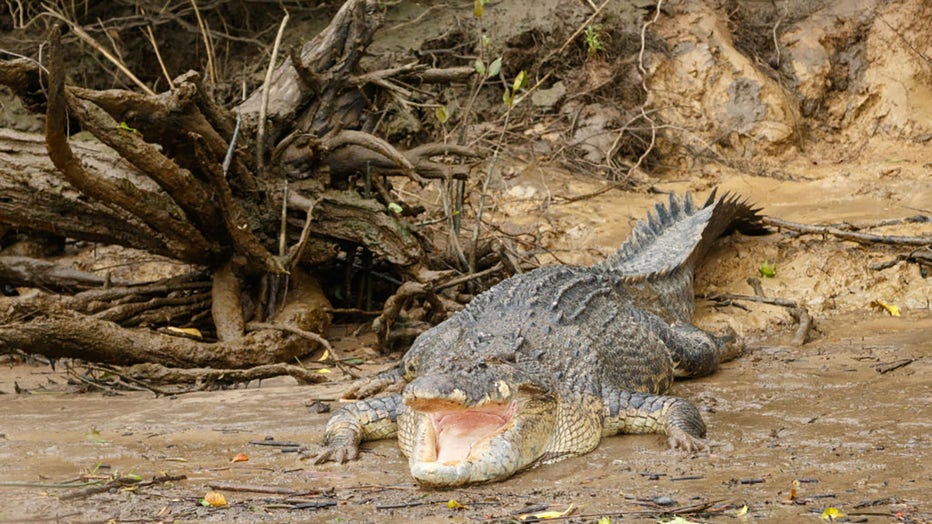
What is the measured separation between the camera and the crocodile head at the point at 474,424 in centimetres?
351

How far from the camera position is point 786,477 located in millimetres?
3453

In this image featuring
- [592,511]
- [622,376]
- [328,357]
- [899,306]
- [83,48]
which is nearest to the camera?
[592,511]

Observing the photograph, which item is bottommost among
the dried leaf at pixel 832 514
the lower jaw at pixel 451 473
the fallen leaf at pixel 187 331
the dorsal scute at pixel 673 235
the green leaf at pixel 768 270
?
the lower jaw at pixel 451 473

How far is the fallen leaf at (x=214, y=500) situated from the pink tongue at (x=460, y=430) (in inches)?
30.9

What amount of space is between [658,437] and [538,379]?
0.64 metres

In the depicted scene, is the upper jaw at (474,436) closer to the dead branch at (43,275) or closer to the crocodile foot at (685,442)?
the crocodile foot at (685,442)

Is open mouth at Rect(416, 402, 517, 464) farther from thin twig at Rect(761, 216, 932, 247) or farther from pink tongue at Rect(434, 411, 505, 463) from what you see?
thin twig at Rect(761, 216, 932, 247)

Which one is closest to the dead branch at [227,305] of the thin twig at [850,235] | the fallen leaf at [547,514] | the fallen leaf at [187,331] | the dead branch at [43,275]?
the fallen leaf at [187,331]

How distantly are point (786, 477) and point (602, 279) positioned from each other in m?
2.31

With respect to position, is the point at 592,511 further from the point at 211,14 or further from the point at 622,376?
the point at 211,14

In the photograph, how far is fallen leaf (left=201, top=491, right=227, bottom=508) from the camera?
336 cm

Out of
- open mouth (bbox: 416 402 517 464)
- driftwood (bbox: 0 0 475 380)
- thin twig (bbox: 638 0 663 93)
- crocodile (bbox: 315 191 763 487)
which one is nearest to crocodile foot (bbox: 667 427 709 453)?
crocodile (bbox: 315 191 763 487)

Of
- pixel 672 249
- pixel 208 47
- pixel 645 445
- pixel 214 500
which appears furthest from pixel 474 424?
pixel 208 47

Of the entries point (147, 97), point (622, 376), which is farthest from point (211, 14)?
point (622, 376)
